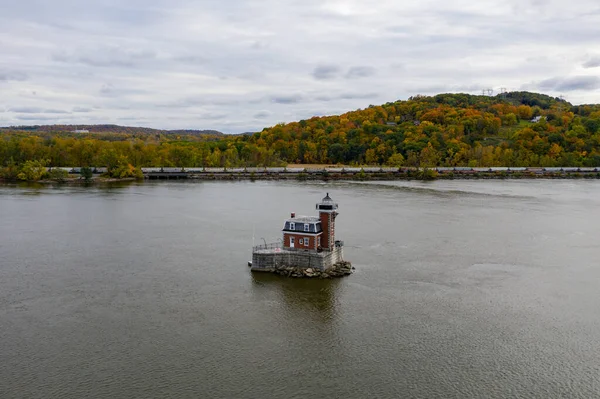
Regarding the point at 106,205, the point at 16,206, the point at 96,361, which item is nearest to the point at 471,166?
the point at 106,205

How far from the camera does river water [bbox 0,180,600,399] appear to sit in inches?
642

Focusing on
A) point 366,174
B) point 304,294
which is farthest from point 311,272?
point 366,174

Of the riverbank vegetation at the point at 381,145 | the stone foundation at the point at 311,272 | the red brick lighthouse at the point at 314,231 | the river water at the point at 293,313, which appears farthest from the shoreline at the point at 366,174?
the stone foundation at the point at 311,272

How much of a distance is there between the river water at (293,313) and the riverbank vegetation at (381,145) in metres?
53.6

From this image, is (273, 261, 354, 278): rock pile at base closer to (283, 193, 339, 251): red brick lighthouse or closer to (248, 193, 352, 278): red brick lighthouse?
(248, 193, 352, 278): red brick lighthouse

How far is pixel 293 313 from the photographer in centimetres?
2142

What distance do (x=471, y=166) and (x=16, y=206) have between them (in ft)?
261

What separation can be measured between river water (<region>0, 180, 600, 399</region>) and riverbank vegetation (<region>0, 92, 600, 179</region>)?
2111 inches

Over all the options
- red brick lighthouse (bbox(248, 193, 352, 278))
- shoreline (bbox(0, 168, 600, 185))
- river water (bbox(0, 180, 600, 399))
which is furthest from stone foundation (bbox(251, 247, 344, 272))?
shoreline (bbox(0, 168, 600, 185))

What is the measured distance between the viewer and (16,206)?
156 feet

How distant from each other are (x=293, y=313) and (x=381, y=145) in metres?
93.1

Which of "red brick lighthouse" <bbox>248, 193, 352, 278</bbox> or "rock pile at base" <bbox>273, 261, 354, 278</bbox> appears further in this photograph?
"red brick lighthouse" <bbox>248, 193, 352, 278</bbox>

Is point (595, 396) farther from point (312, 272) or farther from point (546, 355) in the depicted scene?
point (312, 272)

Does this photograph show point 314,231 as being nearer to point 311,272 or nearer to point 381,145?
point 311,272
